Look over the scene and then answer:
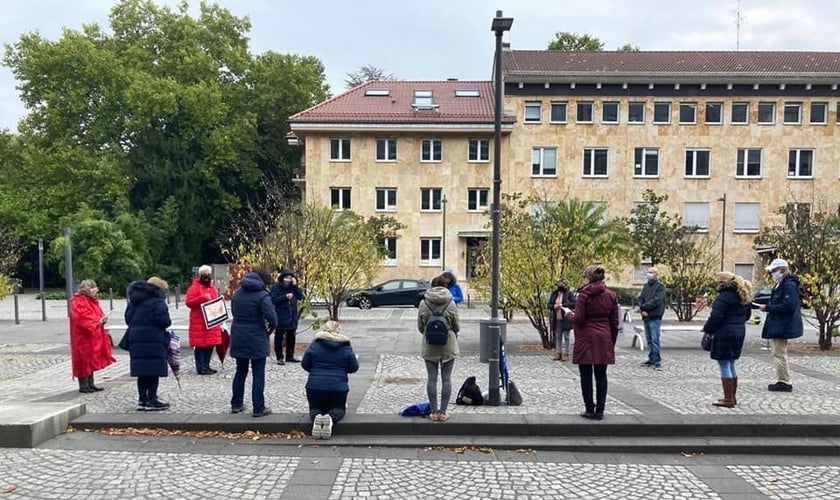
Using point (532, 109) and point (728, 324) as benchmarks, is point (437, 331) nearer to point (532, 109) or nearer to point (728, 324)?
point (728, 324)

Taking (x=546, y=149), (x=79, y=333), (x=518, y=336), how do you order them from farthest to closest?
1. (x=546, y=149)
2. (x=518, y=336)
3. (x=79, y=333)

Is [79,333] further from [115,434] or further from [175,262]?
[175,262]

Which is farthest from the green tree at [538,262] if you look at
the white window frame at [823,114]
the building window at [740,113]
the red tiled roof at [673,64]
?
the white window frame at [823,114]

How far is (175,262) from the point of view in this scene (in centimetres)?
4184

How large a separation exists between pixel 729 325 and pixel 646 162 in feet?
109

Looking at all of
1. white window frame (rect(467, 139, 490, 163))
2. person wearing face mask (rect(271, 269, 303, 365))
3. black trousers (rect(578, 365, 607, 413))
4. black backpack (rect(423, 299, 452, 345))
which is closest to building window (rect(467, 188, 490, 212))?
white window frame (rect(467, 139, 490, 163))

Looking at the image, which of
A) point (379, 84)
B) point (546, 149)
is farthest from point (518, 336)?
point (379, 84)

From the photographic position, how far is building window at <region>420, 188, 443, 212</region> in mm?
38281

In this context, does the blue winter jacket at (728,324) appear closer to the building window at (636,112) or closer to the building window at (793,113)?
the building window at (636,112)

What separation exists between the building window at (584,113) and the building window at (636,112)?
2.41 m

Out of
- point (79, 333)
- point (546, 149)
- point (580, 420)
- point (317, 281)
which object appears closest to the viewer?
point (580, 420)

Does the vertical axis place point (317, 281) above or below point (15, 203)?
below

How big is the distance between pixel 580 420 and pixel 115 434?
209 inches

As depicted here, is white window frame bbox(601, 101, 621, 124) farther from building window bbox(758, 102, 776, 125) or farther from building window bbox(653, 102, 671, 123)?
building window bbox(758, 102, 776, 125)
